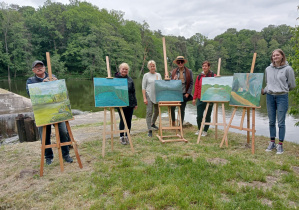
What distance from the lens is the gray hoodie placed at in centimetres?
449

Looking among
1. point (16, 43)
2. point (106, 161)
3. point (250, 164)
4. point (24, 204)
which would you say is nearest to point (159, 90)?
point (106, 161)

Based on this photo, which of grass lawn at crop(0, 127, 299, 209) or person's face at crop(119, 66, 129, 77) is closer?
grass lawn at crop(0, 127, 299, 209)

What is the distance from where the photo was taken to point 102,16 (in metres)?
56.1

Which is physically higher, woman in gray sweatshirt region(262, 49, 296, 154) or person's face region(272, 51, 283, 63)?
person's face region(272, 51, 283, 63)

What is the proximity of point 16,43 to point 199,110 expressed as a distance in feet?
129

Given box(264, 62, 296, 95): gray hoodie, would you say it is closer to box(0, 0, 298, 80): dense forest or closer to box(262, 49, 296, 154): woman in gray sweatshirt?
box(262, 49, 296, 154): woman in gray sweatshirt

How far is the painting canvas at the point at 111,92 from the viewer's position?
16.1 feet

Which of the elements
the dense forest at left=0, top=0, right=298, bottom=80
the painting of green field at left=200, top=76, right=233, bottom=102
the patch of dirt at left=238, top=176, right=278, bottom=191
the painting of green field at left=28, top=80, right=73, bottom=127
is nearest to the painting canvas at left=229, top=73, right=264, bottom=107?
the painting of green field at left=200, top=76, right=233, bottom=102

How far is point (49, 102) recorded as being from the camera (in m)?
3.96

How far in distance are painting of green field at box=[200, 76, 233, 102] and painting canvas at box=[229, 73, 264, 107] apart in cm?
18

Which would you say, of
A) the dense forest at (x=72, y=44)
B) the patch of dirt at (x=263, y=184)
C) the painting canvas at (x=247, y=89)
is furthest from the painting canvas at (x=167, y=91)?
the dense forest at (x=72, y=44)

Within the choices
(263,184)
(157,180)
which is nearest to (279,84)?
(263,184)

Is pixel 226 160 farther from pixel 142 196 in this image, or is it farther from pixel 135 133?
pixel 135 133

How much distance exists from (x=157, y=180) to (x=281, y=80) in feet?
11.2
